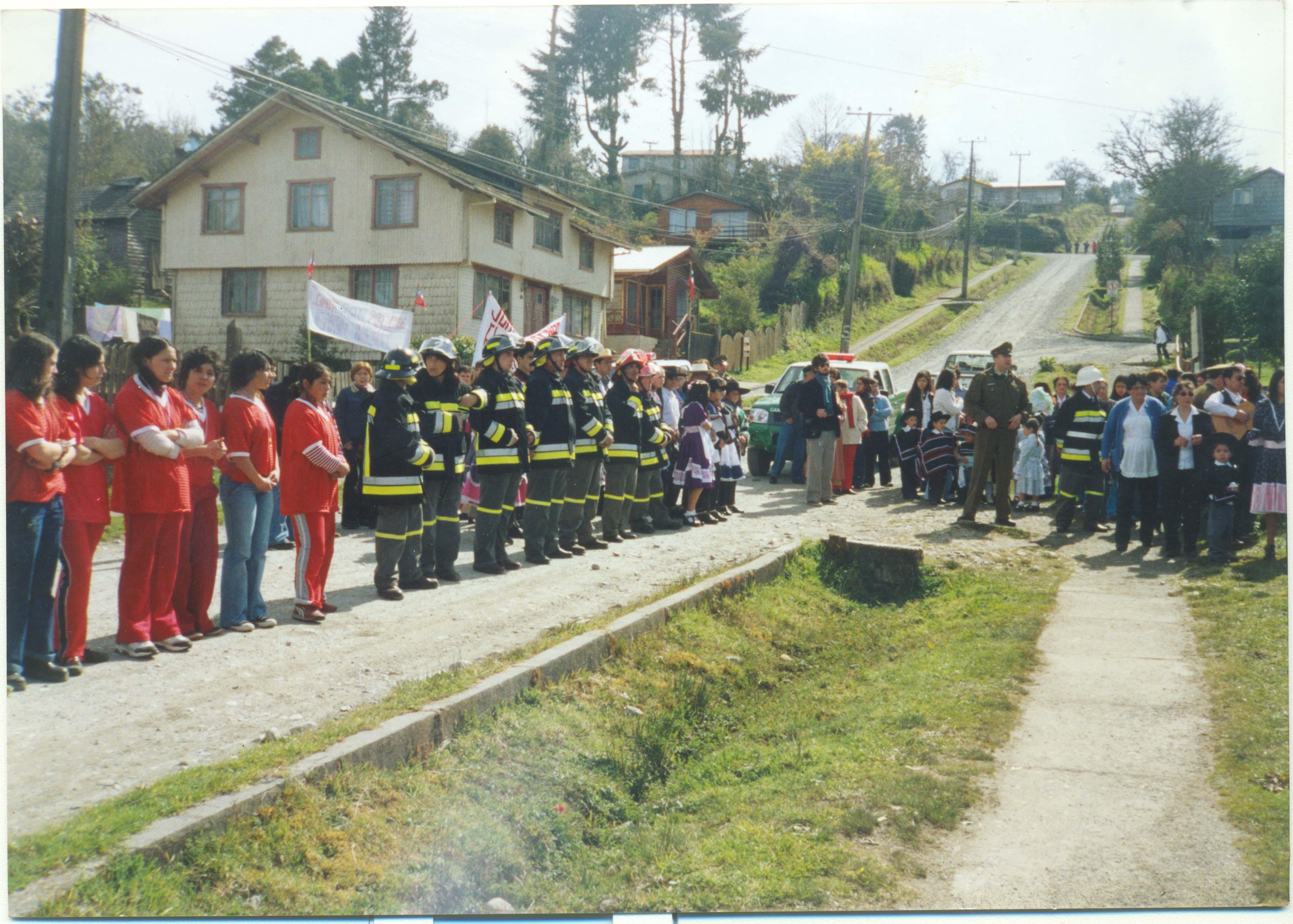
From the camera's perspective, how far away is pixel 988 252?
7450cm

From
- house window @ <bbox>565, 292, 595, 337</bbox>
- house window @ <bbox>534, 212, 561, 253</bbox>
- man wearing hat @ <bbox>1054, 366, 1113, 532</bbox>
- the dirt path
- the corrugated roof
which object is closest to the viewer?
the dirt path

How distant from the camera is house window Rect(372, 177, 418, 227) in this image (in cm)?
2678

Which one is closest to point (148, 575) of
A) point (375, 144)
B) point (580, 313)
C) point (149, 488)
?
point (149, 488)

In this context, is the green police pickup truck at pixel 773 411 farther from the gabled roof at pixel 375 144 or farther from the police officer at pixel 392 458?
the gabled roof at pixel 375 144

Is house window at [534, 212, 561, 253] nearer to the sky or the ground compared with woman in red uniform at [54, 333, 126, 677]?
nearer to the sky

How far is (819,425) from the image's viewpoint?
14.2 m

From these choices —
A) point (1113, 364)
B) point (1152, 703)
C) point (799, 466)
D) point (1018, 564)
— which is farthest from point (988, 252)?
point (1152, 703)

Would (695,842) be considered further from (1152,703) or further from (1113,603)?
(1113,603)

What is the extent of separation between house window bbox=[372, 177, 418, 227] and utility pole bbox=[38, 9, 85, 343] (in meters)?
18.2

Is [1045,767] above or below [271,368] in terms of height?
below

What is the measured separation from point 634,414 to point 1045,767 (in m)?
6.06

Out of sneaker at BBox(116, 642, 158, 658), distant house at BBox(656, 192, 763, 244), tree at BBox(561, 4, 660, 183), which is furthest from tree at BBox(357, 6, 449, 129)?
distant house at BBox(656, 192, 763, 244)

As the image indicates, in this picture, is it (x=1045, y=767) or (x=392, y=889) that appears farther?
(x=1045, y=767)

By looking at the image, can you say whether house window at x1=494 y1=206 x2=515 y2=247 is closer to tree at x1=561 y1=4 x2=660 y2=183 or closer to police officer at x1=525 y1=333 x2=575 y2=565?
tree at x1=561 y1=4 x2=660 y2=183
